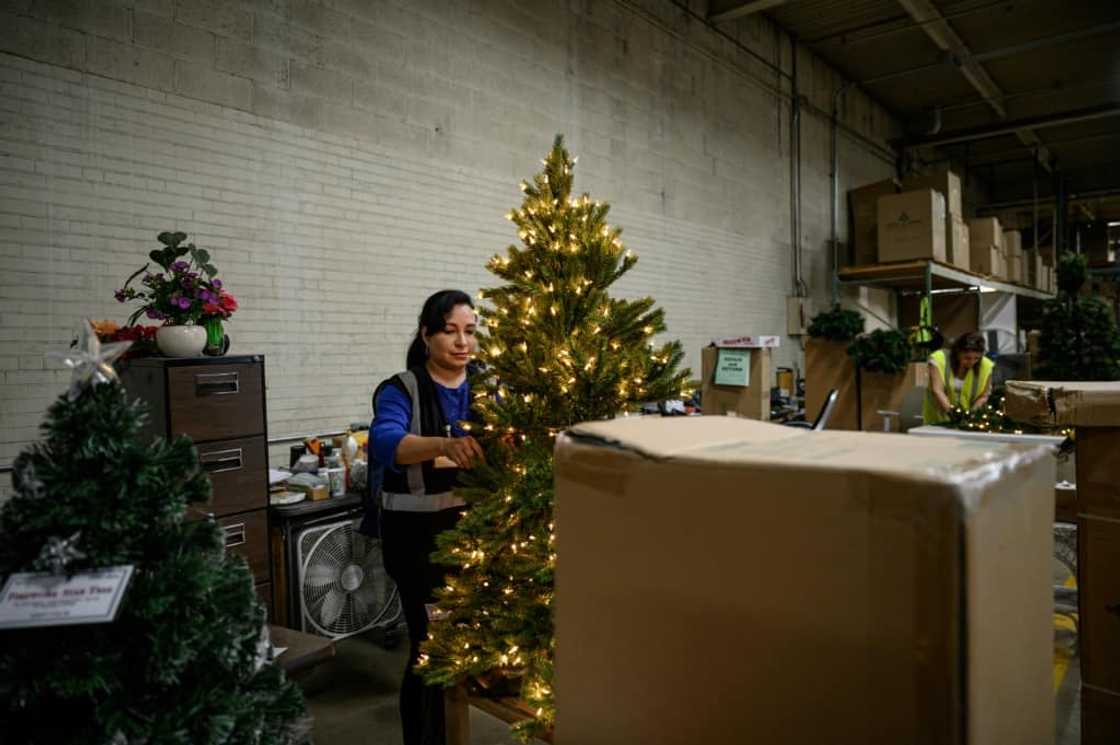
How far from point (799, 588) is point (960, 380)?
515 cm

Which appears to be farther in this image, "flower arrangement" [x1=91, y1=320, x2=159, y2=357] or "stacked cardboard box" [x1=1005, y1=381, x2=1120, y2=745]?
"flower arrangement" [x1=91, y1=320, x2=159, y2=357]

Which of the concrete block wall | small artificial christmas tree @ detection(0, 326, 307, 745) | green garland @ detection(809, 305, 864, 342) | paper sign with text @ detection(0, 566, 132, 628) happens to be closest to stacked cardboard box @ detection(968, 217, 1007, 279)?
green garland @ detection(809, 305, 864, 342)

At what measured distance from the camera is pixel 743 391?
183 inches

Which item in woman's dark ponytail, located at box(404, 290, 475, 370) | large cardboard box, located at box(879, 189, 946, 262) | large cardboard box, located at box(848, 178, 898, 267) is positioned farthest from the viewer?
large cardboard box, located at box(848, 178, 898, 267)

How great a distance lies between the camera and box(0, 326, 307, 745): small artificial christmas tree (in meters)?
0.85

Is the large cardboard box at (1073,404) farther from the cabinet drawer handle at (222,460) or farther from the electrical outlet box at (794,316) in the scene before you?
the electrical outlet box at (794,316)

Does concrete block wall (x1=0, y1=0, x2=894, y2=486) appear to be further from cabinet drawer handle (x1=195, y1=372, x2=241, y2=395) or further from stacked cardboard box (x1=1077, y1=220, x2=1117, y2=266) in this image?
stacked cardboard box (x1=1077, y1=220, x2=1117, y2=266)

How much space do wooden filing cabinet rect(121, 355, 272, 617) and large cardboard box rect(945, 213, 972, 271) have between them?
7891 millimetres

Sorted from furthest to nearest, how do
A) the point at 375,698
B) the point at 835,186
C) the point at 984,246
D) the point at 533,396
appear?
the point at 835,186 → the point at 984,246 → the point at 375,698 → the point at 533,396

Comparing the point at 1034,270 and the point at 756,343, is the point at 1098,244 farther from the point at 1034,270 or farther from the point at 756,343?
the point at 756,343

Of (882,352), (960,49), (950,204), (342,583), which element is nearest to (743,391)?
(882,352)

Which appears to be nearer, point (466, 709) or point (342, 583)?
point (466, 709)

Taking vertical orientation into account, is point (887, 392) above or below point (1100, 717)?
above

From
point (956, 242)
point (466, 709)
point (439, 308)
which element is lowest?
point (466, 709)
